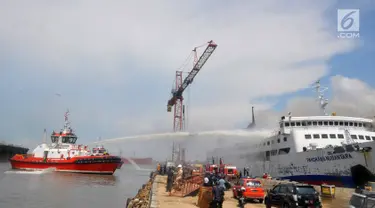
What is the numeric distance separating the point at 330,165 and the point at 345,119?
1091cm

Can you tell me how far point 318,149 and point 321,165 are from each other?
1.64 meters

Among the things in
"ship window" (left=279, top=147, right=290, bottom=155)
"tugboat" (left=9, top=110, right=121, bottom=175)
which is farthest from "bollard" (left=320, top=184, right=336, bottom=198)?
"tugboat" (left=9, top=110, right=121, bottom=175)

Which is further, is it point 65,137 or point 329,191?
point 65,137

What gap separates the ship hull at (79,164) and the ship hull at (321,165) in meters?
33.0

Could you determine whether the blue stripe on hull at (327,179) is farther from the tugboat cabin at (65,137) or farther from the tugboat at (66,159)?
the tugboat cabin at (65,137)

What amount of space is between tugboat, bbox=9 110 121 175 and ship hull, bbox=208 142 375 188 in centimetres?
3341

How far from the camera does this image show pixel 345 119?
1529 inches

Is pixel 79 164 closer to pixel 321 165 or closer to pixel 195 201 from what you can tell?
pixel 195 201

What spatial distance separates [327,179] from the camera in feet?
102

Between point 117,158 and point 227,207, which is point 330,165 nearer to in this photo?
point 227,207

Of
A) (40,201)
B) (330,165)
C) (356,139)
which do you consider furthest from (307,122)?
(40,201)

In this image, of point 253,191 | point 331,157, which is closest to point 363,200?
point 253,191

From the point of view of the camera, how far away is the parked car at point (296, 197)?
14.2m

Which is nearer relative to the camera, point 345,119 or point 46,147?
point 345,119
